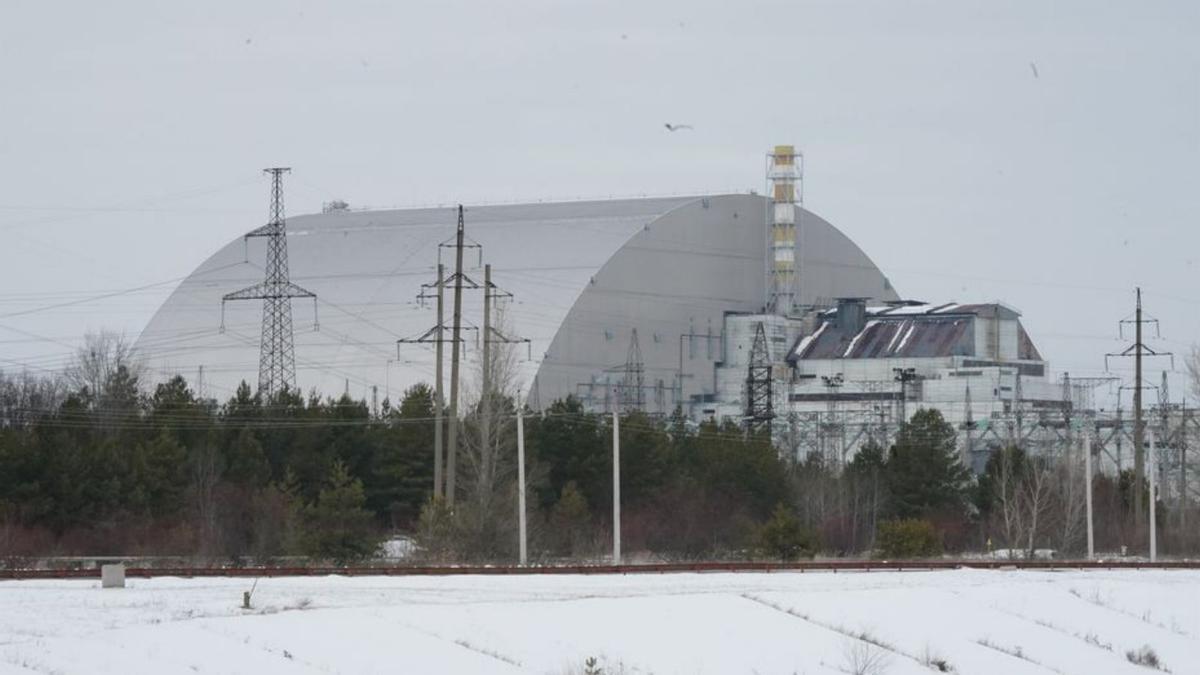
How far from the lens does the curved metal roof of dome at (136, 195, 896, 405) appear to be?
3430 inches

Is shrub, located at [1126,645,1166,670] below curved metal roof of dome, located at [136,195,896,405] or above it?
below

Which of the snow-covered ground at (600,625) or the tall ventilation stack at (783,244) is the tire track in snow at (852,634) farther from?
the tall ventilation stack at (783,244)

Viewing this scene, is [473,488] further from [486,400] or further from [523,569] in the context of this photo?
[523,569]

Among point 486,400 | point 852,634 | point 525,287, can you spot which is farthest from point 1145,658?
point 525,287

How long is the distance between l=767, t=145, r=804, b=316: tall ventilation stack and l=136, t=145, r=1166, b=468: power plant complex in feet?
0.27

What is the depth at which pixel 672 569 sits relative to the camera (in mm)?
38094

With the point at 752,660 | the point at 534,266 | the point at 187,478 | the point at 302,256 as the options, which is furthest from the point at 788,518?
the point at 302,256

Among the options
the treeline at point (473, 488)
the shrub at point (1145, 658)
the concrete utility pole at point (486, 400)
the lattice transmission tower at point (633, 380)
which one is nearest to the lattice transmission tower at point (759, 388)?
the lattice transmission tower at point (633, 380)

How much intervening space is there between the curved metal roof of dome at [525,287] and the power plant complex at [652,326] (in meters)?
0.11

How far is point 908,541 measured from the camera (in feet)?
165

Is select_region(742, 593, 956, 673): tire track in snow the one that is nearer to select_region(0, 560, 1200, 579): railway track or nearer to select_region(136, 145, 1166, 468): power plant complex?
select_region(0, 560, 1200, 579): railway track

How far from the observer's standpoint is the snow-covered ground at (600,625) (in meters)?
22.2

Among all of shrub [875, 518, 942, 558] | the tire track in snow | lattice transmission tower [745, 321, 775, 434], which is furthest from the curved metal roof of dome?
the tire track in snow

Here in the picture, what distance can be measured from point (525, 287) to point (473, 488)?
36.8 m
